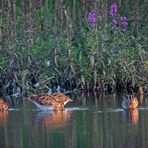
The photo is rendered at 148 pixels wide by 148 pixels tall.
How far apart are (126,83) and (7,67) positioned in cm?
255

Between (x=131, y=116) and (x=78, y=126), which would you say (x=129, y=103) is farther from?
(x=78, y=126)

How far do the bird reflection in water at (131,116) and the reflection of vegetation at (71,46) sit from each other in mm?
3344

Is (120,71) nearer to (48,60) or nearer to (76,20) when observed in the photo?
(48,60)

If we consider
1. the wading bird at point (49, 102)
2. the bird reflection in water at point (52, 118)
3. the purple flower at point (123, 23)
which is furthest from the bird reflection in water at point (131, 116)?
the purple flower at point (123, 23)

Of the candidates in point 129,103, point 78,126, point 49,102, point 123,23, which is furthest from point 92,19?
point 78,126

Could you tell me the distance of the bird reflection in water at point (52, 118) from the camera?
14.5m

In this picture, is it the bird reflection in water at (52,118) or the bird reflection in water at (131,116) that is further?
the bird reflection in water at (131,116)

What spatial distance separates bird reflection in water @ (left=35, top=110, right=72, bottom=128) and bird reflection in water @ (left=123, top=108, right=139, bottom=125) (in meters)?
0.95

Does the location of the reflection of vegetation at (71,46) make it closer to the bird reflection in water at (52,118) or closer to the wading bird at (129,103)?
the wading bird at (129,103)

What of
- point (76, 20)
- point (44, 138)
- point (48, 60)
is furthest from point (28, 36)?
point (44, 138)

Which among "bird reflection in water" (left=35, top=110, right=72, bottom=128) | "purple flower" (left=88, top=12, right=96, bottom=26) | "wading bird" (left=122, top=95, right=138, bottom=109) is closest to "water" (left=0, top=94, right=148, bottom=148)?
"bird reflection in water" (left=35, top=110, right=72, bottom=128)

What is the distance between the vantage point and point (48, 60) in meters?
20.3

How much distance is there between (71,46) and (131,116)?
5.15 metres

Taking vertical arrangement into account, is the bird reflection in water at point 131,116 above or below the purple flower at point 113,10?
below
